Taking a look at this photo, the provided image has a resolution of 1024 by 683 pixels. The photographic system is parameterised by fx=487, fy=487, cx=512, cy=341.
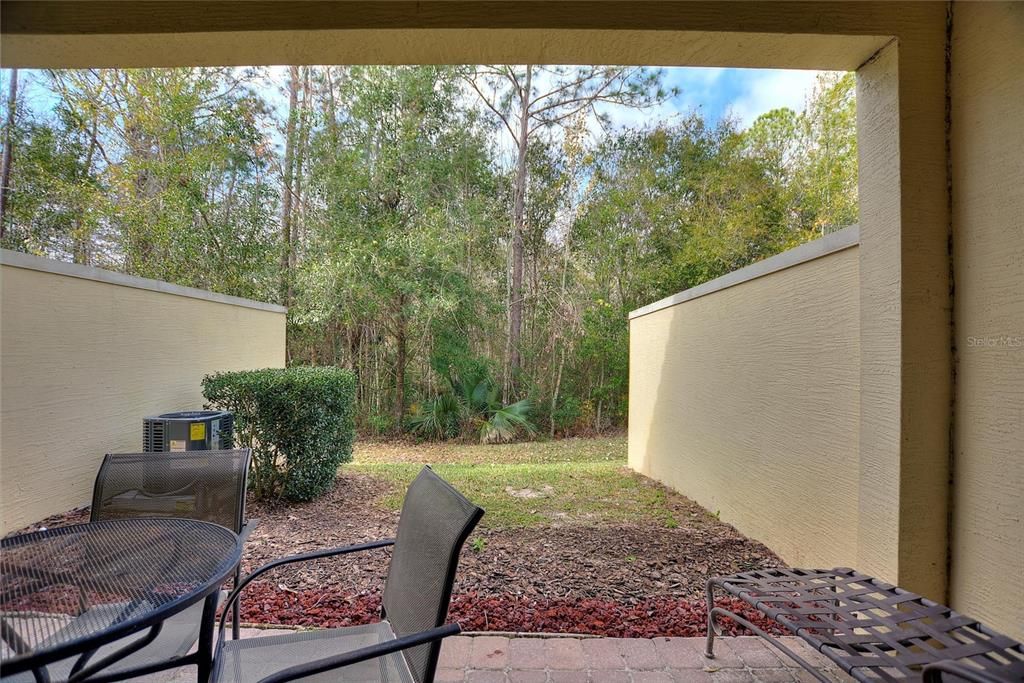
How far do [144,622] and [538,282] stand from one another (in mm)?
7965

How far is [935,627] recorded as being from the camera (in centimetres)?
141

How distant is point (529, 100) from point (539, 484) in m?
7.06

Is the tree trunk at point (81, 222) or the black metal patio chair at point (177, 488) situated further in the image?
the tree trunk at point (81, 222)

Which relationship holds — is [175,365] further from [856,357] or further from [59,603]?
[856,357]

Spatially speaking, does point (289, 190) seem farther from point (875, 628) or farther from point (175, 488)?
point (875, 628)

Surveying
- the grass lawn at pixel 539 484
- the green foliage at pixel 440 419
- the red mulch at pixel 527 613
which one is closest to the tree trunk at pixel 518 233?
the green foliage at pixel 440 419

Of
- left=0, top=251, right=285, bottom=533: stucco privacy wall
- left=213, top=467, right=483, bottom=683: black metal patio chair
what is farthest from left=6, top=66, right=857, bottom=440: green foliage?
left=213, top=467, right=483, bottom=683: black metal patio chair

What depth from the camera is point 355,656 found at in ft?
3.22

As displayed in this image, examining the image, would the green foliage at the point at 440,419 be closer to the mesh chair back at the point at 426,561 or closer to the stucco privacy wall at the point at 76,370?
the stucco privacy wall at the point at 76,370

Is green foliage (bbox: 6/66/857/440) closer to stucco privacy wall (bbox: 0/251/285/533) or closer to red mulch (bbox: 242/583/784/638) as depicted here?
stucco privacy wall (bbox: 0/251/285/533)

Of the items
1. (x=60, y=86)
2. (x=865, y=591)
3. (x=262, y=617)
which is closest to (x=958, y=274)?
(x=865, y=591)

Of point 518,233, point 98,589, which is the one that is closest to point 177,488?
point 98,589

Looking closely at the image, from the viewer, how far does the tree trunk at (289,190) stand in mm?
8052

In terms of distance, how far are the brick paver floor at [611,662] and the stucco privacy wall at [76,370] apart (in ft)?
6.62
